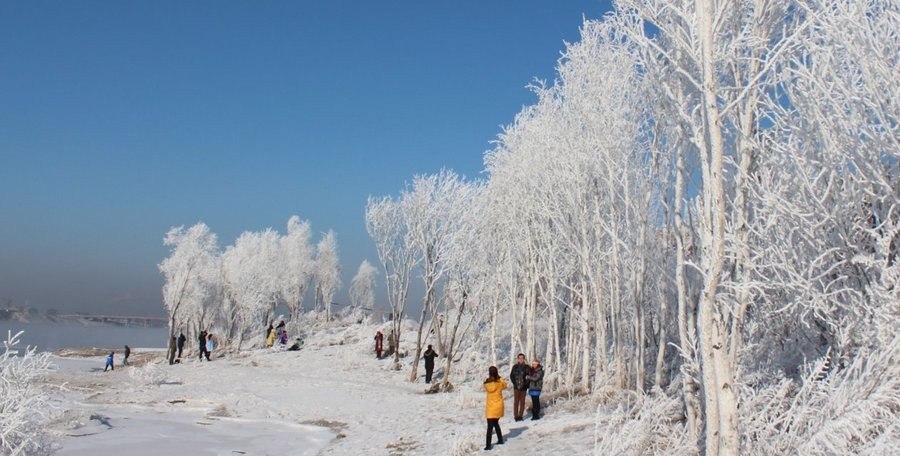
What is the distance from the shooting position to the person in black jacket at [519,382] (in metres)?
11.1

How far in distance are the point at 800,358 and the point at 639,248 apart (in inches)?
136

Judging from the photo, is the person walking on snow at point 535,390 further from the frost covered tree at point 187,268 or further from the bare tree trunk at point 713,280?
the frost covered tree at point 187,268

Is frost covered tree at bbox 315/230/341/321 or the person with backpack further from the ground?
frost covered tree at bbox 315/230/341/321

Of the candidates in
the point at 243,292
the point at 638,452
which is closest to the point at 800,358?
the point at 638,452

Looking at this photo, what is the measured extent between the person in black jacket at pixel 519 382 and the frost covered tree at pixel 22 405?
23.5ft

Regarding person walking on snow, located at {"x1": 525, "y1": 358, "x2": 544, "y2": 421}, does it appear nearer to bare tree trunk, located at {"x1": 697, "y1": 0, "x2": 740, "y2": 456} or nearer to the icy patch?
the icy patch

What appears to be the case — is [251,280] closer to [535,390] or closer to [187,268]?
[187,268]

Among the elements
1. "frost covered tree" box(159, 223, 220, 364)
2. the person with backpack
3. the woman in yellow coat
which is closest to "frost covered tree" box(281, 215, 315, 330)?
"frost covered tree" box(159, 223, 220, 364)

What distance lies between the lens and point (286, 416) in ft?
45.9

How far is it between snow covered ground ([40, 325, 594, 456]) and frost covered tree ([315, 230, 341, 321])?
1236 inches

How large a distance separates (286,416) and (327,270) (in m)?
42.5

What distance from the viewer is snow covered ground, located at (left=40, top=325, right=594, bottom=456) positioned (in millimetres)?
9781

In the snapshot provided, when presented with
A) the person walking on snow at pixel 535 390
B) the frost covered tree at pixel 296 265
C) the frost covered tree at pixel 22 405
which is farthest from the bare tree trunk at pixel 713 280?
the frost covered tree at pixel 296 265

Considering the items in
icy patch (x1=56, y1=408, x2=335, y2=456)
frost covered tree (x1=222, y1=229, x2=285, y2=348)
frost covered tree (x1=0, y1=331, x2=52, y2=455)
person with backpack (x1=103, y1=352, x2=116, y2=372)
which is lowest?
icy patch (x1=56, y1=408, x2=335, y2=456)
